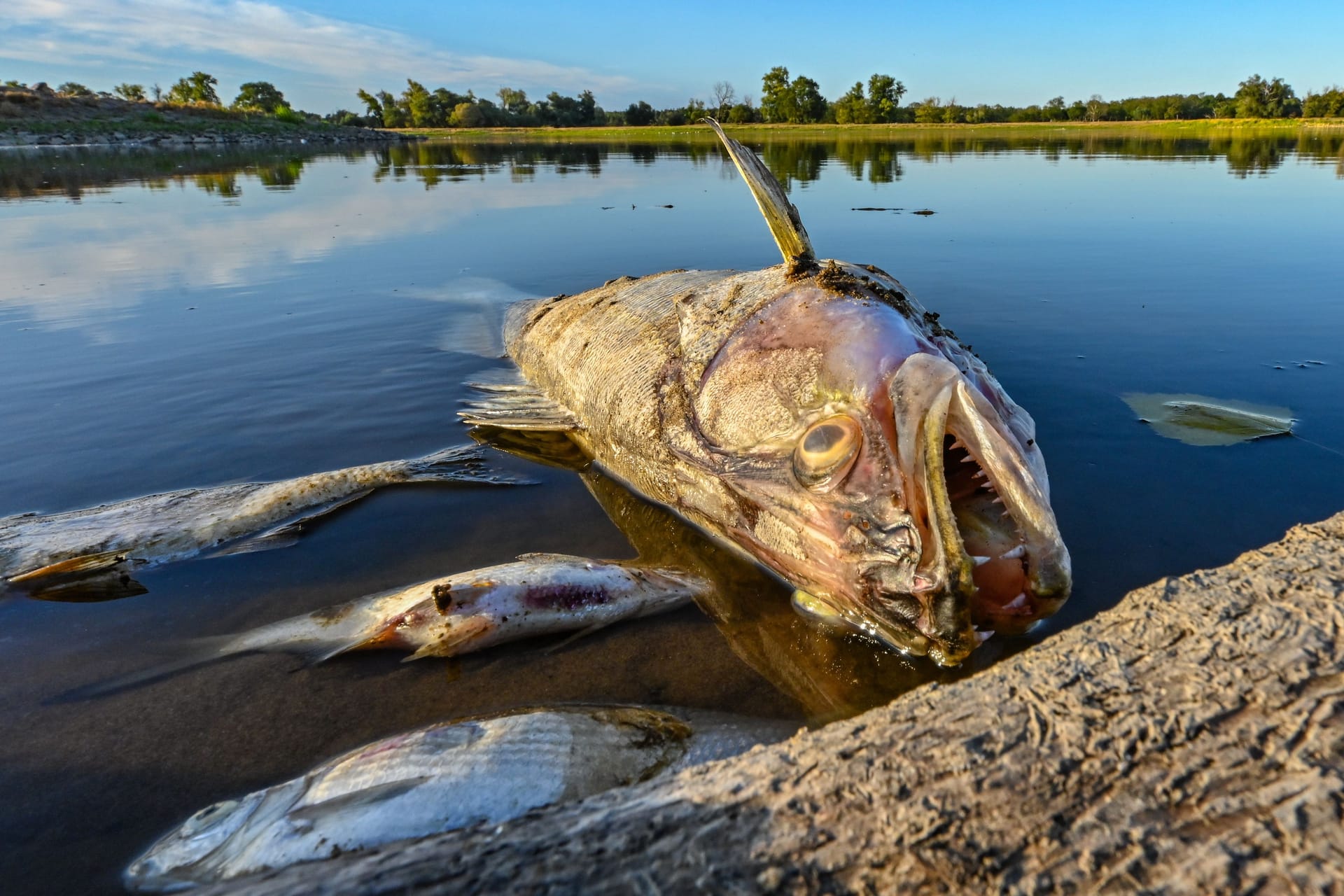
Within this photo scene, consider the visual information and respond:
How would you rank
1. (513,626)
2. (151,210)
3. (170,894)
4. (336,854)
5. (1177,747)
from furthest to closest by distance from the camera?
1. (151,210)
2. (513,626)
3. (170,894)
4. (336,854)
5. (1177,747)

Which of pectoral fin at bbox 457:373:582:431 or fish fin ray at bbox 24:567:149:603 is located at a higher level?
pectoral fin at bbox 457:373:582:431

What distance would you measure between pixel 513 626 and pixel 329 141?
82.7 metres

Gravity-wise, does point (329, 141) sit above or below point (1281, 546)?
above

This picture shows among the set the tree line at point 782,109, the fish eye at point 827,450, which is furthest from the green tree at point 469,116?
the fish eye at point 827,450

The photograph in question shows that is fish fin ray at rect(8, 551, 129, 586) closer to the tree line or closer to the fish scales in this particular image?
the fish scales

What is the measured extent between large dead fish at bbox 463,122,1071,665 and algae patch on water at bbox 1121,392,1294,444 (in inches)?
A: 91.1

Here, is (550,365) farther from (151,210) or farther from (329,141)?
(329,141)

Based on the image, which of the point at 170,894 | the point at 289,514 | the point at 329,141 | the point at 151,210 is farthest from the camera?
the point at 329,141

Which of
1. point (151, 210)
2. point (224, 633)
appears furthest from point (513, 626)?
point (151, 210)

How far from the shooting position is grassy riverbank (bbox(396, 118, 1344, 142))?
5206 centimetres

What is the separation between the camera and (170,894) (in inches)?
76.2

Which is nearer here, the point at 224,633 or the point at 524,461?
the point at 224,633

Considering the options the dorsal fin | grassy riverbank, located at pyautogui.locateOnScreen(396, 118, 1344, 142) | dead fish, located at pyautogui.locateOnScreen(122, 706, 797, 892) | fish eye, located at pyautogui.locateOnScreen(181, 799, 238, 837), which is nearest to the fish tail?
the dorsal fin

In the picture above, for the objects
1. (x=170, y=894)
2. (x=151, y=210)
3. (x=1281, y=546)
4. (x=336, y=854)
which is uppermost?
(x=151, y=210)
